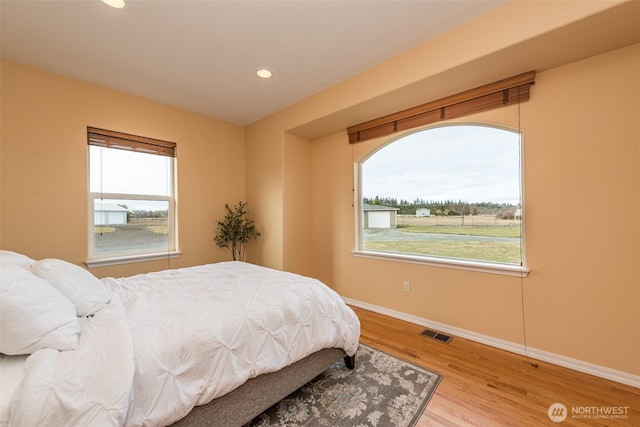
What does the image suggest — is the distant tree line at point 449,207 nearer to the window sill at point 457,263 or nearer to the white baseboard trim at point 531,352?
the window sill at point 457,263

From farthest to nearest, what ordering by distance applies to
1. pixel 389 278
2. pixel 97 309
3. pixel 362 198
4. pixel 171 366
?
pixel 362 198 → pixel 389 278 → pixel 97 309 → pixel 171 366

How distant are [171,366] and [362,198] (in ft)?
9.14

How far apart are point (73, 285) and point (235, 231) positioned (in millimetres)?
2402

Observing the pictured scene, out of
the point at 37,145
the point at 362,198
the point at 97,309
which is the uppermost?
the point at 37,145

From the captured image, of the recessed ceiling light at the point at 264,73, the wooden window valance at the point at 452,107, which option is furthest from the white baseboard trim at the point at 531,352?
the recessed ceiling light at the point at 264,73

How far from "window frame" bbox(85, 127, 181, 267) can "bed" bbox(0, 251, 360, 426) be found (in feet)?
4.02

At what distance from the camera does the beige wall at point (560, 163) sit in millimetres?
1749

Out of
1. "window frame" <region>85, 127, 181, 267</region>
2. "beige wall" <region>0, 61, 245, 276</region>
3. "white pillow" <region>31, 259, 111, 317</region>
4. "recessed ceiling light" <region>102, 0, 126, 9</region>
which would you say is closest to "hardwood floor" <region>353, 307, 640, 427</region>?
"white pillow" <region>31, 259, 111, 317</region>

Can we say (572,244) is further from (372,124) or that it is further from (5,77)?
(5,77)

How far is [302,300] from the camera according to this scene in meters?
1.70

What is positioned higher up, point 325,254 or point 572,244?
point 572,244

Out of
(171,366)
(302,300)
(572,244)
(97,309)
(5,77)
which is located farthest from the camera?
(5,77)

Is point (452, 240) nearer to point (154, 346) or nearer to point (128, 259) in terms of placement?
point (154, 346)

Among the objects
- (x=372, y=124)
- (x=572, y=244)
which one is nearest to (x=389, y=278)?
(x=572, y=244)
